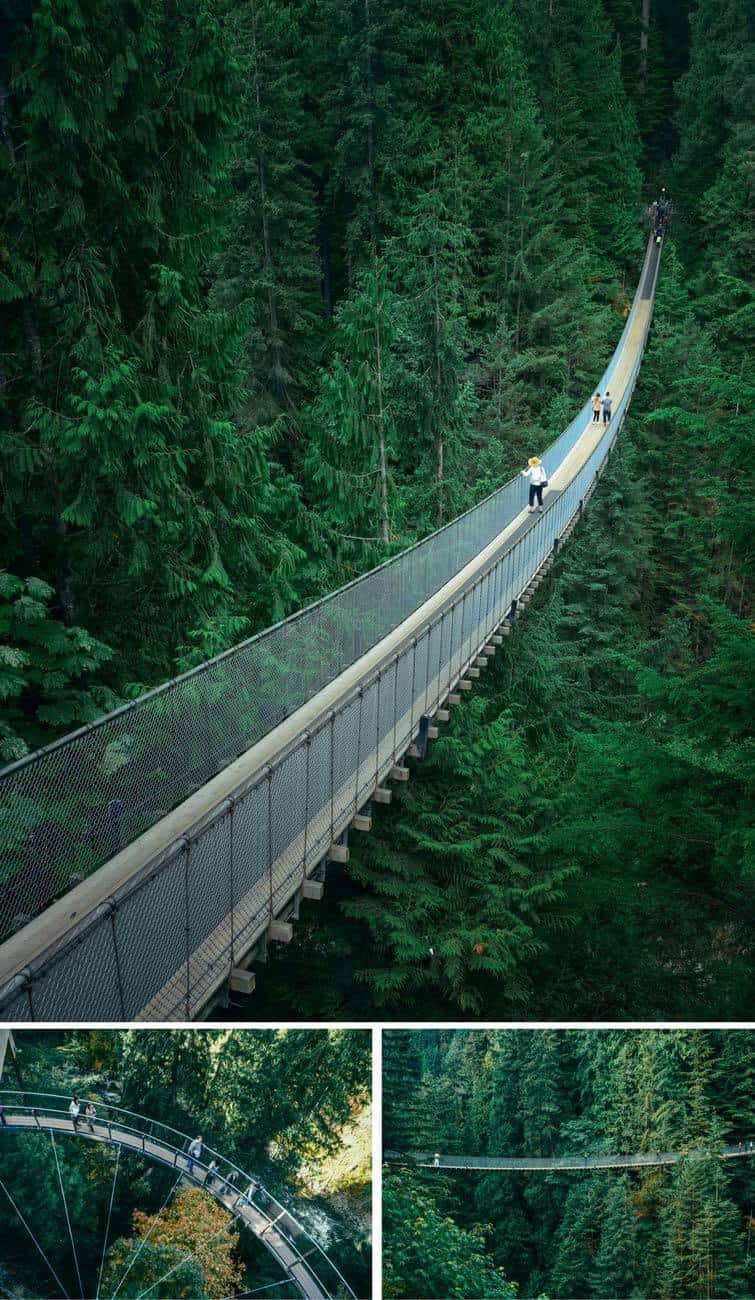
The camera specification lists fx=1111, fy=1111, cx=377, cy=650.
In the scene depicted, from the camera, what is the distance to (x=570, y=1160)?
13.1 feet

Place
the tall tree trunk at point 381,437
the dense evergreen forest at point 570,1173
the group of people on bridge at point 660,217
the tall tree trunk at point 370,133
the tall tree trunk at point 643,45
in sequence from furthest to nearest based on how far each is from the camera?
1. the tall tree trunk at point 643,45
2. the group of people on bridge at point 660,217
3. the tall tree trunk at point 370,133
4. the tall tree trunk at point 381,437
5. the dense evergreen forest at point 570,1173

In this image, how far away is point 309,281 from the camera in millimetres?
25031

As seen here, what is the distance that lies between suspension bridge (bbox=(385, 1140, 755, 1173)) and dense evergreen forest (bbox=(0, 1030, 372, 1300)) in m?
0.23

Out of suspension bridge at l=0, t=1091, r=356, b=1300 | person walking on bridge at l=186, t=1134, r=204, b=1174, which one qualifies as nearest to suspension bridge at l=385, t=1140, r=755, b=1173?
suspension bridge at l=0, t=1091, r=356, b=1300

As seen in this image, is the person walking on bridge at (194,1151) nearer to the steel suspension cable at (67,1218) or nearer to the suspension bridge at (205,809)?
the steel suspension cable at (67,1218)

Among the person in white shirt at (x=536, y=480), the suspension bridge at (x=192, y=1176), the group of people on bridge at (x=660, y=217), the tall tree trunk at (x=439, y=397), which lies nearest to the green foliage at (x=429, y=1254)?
the suspension bridge at (x=192, y=1176)

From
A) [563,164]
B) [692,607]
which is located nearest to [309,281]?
[692,607]

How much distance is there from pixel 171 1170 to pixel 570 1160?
1414 mm

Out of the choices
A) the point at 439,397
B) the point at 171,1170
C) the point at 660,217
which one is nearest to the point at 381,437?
the point at 439,397

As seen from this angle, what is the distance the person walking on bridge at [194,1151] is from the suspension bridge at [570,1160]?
2.22 ft

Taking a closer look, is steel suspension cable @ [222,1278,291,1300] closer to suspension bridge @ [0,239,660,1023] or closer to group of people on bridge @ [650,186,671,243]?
suspension bridge @ [0,239,660,1023]

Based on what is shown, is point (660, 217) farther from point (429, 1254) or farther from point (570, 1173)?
point (429, 1254)

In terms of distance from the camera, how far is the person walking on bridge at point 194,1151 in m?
3.88

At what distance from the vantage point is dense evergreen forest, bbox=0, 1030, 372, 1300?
3766 millimetres
